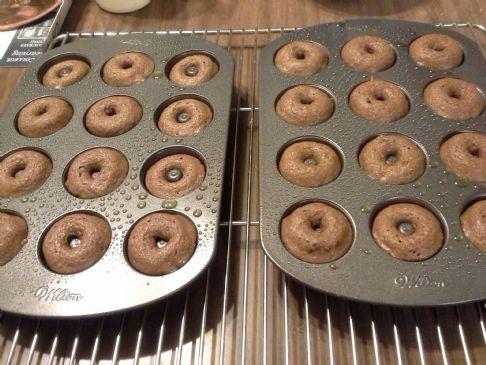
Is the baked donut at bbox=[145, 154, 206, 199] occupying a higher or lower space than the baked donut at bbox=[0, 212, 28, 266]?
higher

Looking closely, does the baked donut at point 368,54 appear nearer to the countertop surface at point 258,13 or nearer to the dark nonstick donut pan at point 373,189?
the dark nonstick donut pan at point 373,189

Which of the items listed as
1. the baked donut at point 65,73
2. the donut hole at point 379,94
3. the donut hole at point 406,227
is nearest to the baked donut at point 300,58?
the donut hole at point 379,94

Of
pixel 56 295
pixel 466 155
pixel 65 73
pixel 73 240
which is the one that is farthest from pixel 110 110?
pixel 466 155

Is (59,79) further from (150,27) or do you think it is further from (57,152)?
(150,27)

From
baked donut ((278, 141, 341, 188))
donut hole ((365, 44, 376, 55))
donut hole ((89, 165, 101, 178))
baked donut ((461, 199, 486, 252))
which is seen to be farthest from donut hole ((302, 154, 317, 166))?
donut hole ((89, 165, 101, 178))

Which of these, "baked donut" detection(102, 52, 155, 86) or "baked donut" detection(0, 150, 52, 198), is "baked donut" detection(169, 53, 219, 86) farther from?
"baked donut" detection(0, 150, 52, 198)

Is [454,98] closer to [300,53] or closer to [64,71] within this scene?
[300,53]
